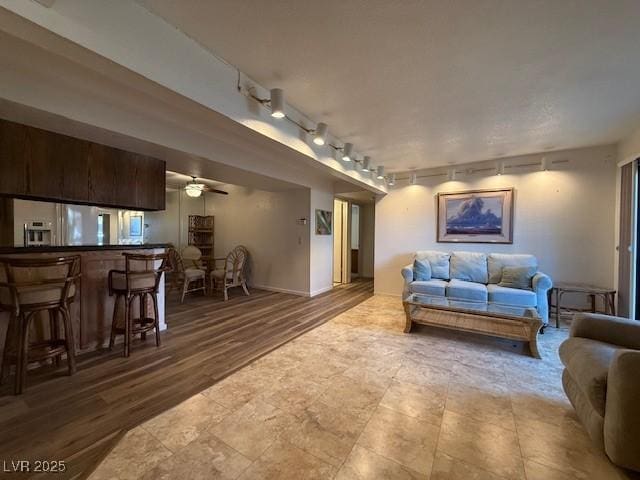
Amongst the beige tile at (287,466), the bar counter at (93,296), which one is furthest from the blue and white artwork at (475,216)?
the bar counter at (93,296)

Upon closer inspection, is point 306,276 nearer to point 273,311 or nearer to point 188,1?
point 273,311

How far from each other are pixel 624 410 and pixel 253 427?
1.88m

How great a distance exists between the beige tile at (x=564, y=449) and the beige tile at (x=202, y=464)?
152 cm

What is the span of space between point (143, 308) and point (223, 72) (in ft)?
8.24

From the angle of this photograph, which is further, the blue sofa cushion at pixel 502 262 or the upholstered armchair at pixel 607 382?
the blue sofa cushion at pixel 502 262

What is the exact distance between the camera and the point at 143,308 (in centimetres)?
282

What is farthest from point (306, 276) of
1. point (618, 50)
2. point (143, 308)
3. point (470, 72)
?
point (618, 50)

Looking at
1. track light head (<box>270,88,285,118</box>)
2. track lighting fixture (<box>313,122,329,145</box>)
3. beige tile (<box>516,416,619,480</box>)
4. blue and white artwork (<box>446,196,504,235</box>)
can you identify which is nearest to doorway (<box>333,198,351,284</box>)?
blue and white artwork (<box>446,196,504,235</box>)

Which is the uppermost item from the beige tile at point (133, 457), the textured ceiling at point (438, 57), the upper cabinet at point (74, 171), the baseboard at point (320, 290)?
the textured ceiling at point (438, 57)

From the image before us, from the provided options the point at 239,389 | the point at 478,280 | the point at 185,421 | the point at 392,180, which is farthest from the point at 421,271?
the point at 185,421

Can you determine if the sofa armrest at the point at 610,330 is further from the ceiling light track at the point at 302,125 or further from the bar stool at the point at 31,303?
the bar stool at the point at 31,303

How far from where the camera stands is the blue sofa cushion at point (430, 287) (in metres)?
3.81

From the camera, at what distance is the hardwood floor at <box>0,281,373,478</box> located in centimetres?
144

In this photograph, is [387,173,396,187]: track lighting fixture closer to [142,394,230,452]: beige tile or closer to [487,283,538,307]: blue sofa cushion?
[487,283,538,307]: blue sofa cushion
